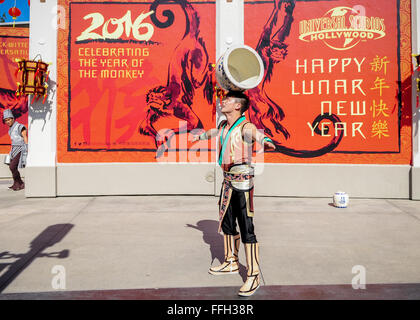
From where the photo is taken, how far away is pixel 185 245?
16.0 feet

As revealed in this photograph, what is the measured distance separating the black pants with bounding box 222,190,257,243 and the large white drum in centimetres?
102

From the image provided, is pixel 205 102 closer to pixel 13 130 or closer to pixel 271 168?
pixel 271 168

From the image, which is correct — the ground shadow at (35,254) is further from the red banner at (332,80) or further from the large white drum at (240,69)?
the red banner at (332,80)

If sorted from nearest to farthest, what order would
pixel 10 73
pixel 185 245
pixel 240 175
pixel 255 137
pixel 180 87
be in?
pixel 255 137 → pixel 240 175 → pixel 185 245 → pixel 180 87 → pixel 10 73

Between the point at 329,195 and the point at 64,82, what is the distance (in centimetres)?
660

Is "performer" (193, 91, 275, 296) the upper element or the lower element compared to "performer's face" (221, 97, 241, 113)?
lower

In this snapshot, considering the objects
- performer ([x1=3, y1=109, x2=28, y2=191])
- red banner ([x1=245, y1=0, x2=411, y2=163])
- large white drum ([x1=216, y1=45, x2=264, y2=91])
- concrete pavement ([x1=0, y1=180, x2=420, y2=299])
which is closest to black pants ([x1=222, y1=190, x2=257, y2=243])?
concrete pavement ([x1=0, y1=180, x2=420, y2=299])

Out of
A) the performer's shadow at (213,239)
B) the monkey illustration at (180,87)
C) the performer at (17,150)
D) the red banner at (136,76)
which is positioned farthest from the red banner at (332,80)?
the performer at (17,150)

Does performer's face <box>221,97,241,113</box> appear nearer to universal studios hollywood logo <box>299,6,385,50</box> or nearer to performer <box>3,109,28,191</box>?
universal studios hollywood logo <box>299,6,385,50</box>

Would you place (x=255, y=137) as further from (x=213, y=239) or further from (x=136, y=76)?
(x=136, y=76)

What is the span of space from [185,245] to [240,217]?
5.28ft

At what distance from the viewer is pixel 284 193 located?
27.9 feet

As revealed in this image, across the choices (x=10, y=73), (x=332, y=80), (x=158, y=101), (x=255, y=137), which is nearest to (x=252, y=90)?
(x=332, y=80)

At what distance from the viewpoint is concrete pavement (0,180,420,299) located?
3672mm
